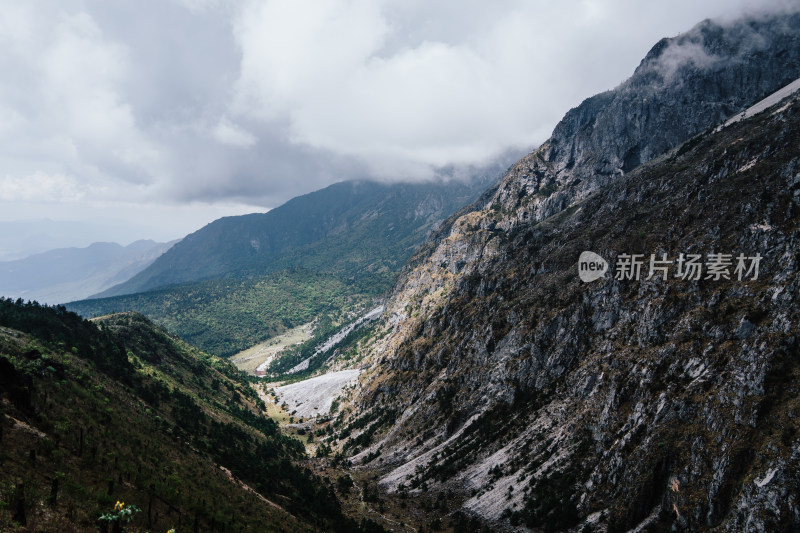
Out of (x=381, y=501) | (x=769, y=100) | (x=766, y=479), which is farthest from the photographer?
(x=769, y=100)

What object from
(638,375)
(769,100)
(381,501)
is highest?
(769,100)

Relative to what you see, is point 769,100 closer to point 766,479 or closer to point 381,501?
point 766,479

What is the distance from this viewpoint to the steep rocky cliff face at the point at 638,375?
5466 cm

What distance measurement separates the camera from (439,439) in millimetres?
115812

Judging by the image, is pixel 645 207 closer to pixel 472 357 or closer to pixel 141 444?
pixel 472 357

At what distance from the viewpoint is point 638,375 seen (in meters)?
77.3

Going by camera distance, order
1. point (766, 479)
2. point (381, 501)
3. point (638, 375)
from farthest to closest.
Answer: point (381, 501)
point (638, 375)
point (766, 479)

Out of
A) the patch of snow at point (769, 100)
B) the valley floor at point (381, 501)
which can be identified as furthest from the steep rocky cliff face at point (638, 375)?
the patch of snow at point (769, 100)

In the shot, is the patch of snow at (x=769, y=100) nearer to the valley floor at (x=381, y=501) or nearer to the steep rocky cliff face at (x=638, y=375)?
the steep rocky cliff face at (x=638, y=375)

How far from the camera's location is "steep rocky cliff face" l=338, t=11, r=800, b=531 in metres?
54.7

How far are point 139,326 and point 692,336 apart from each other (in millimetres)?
211204

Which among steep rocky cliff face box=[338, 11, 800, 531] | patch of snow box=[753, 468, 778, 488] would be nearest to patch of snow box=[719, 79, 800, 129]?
steep rocky cliff face box=[338, 11, 800, 531]

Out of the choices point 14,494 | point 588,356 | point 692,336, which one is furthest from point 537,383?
point 14,494

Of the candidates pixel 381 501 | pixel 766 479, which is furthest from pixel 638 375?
pixel 381 501
